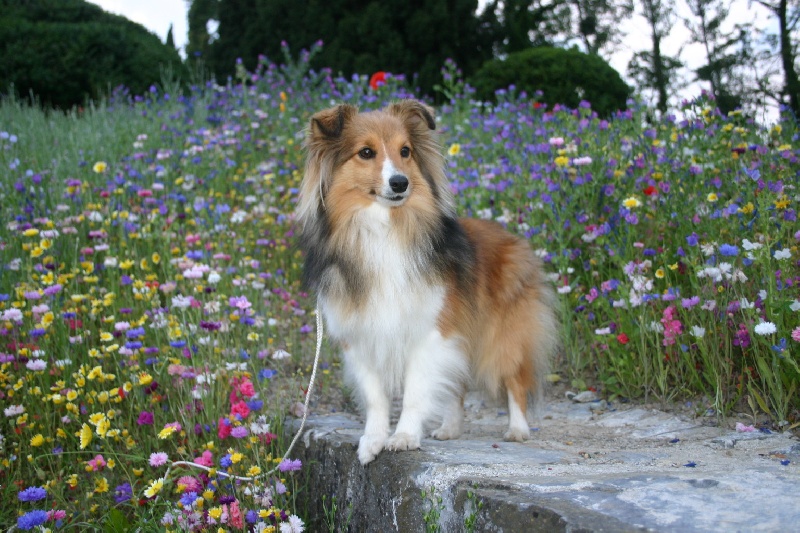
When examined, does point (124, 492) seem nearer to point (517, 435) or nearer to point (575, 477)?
point (517, 435)

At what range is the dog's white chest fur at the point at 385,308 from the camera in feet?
10.9

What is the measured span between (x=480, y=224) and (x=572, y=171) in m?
1.15

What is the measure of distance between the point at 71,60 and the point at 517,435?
31.3 ft

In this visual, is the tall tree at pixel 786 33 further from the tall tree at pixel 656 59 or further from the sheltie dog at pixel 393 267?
the sheltie dog at pixel 393 267

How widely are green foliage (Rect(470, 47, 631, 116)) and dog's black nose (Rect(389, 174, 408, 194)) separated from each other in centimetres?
715

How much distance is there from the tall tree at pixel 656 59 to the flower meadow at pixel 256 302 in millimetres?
11315

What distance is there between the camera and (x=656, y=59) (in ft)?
55.9

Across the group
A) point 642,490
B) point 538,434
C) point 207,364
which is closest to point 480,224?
point 538,434

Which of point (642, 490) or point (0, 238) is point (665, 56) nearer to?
point (0, 238)

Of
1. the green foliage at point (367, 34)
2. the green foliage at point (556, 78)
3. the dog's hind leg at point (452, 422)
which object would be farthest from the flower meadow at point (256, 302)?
the green foliage at point (367, 34)

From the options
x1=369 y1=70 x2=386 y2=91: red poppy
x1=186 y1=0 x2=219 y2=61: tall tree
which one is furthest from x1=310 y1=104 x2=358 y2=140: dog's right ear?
x1=186 y1=0 x2=219 y2=61: tall tree

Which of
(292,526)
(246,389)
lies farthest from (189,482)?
(292,526)

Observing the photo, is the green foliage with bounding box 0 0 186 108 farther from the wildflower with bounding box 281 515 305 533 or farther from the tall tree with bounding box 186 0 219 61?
the wildflower with bounding box 281 515 305 533

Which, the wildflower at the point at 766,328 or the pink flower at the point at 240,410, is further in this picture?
the pink flower at the point at 240,410
